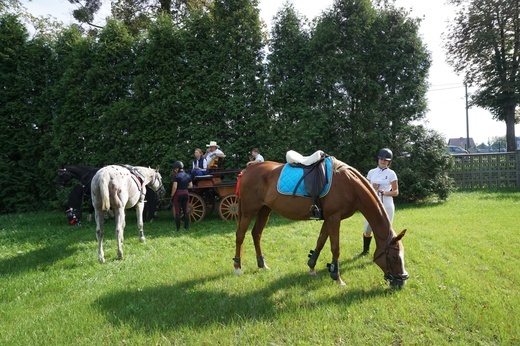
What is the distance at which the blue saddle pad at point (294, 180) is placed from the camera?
13.8 feet

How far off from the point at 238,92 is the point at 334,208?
6.82 meters

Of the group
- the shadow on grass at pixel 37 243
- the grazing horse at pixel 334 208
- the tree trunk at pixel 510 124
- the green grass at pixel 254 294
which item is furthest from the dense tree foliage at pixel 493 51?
the shadow on grass at pixel 37 243

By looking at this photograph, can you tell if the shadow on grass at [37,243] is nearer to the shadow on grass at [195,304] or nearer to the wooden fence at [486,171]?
the shadow on grass at [195,304]

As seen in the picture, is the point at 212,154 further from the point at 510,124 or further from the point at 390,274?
the point at 510,124

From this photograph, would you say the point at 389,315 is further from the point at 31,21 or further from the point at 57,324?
the point at 31,21

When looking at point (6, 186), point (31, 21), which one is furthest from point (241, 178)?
point (31, 21)

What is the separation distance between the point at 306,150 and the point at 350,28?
172 inches

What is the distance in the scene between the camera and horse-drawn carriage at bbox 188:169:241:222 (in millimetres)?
8070

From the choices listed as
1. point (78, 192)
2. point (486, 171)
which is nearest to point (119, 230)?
point (78, 192)

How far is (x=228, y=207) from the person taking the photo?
8.24 meters

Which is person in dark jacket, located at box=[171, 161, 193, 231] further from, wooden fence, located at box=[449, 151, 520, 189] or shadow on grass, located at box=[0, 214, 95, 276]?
wooden fence, located at box=[449, 151, 520, 189]

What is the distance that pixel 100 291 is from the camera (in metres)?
3.99

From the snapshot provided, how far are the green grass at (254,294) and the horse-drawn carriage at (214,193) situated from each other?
145 centimetres

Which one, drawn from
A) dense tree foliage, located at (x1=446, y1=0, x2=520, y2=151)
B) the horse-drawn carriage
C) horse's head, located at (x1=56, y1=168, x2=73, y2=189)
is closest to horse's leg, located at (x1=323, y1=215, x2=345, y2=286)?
the horse-drawn carriage
